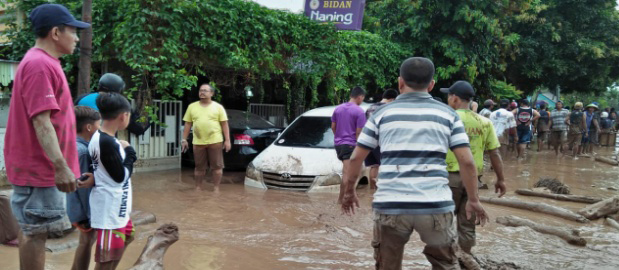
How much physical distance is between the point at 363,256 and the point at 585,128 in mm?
14453

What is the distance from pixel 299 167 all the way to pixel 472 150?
375 centimetres

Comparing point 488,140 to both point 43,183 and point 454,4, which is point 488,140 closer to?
point 43,183

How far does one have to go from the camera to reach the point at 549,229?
5941mm

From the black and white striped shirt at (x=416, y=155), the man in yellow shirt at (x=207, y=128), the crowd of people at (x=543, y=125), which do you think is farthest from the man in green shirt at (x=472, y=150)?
the crowd of people at (x=543, y=125)

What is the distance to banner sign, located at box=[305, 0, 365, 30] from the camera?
11.2 metres

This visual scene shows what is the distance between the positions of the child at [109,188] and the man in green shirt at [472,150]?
2.72m

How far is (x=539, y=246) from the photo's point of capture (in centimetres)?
544

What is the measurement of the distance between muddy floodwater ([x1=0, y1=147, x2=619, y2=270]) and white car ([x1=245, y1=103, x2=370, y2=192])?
0.64 feet

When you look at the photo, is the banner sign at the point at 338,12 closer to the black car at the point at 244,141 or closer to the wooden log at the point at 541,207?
the black car at the point at 244,141

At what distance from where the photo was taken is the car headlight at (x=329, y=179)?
25.3 feet

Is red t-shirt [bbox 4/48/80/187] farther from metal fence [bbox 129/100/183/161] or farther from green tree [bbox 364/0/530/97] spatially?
green tree [bbox 364/0/530/97]

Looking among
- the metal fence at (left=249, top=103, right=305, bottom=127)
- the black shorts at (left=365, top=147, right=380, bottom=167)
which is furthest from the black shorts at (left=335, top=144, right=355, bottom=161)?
the metal fence at (left=249, top=103, right=305, bottom=127)

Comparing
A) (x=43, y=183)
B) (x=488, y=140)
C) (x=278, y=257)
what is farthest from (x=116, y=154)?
(x=488, y=140)

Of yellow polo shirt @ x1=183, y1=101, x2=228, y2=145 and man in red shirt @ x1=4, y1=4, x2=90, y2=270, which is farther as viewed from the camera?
yellow polo shirt @ x1=183, y1=101, x2=228, y2=145
